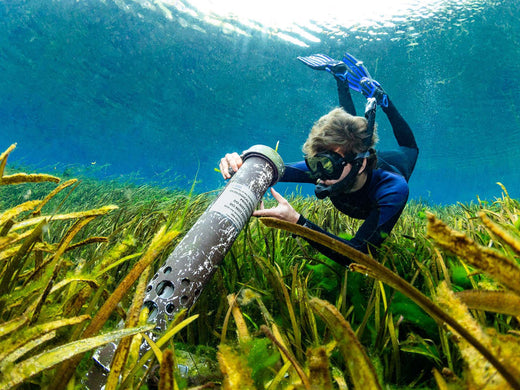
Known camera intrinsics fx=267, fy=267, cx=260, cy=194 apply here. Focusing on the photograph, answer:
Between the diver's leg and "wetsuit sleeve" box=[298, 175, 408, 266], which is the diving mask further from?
the diver's leg

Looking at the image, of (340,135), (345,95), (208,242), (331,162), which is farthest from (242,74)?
(208,242)

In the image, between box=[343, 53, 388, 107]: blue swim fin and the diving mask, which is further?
box=[343, 53, 388, 107]: blue swim fin

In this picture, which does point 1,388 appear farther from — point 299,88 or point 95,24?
point 95,24

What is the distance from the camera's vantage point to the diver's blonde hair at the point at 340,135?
319 centimetres

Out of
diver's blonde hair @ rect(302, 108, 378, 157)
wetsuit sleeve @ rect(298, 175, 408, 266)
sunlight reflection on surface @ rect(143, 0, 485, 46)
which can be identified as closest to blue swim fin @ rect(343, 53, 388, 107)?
diver's blonde hair @ rect(302, 108, 378, 157)

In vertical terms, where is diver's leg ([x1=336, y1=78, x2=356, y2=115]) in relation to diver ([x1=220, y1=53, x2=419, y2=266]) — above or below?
above

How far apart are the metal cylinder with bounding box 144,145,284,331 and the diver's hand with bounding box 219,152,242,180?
0.57 m

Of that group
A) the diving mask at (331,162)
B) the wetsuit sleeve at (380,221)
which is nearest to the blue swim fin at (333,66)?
the diving mask at (331,162)

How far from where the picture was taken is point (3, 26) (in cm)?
2586

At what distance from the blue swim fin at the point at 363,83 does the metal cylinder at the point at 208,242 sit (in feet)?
13.0

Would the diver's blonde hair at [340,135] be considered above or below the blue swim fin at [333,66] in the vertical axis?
below

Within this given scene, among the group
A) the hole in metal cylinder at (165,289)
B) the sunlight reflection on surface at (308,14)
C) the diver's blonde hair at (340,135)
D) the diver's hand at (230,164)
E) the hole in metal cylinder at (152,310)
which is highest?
the sunlight reflection on surface at (308,14)

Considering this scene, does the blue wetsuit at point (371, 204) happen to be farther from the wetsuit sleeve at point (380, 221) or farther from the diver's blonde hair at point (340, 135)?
the diver's blonde hair at point (340, 135)

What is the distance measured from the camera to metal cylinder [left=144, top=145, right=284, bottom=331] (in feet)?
3.43
